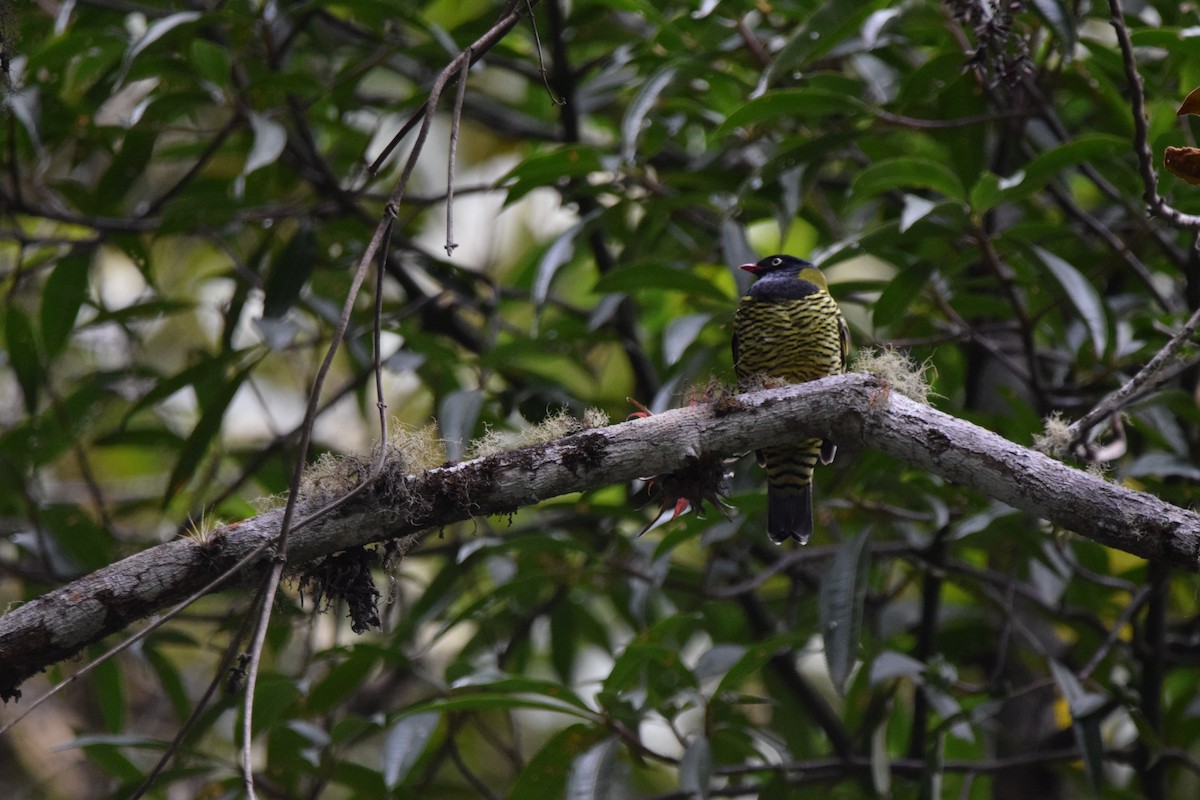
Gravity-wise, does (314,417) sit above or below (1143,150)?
above

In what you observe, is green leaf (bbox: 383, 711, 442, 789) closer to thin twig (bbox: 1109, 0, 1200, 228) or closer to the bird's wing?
the bird's wing

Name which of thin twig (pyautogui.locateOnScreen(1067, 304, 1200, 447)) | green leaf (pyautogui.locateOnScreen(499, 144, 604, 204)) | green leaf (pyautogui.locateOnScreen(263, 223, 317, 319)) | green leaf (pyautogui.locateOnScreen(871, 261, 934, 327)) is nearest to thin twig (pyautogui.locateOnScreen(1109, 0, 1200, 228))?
thin twig (pyautogui.locateOnScreen(1067, 304, 1200, 447))

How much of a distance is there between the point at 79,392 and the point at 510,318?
198 centimetres

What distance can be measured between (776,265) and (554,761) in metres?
1.33

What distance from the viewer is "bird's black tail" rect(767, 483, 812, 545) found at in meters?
2.74

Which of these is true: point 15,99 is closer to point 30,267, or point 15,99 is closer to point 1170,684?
point 30,267

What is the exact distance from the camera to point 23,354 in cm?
335

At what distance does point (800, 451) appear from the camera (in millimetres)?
2689

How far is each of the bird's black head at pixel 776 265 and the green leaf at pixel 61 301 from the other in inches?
70.5

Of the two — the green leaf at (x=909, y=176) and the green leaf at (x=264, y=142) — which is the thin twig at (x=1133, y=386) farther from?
the green leaf at (x=264, y=142)

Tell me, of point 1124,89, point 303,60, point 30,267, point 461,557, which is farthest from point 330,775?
point 1124,89

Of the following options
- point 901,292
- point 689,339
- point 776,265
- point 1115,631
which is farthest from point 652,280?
point 1115,631

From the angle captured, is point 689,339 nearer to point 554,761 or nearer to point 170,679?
point 554,761

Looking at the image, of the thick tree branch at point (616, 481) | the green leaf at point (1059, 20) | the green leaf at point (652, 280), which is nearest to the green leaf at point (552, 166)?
the green leaf at point (652, 280)
